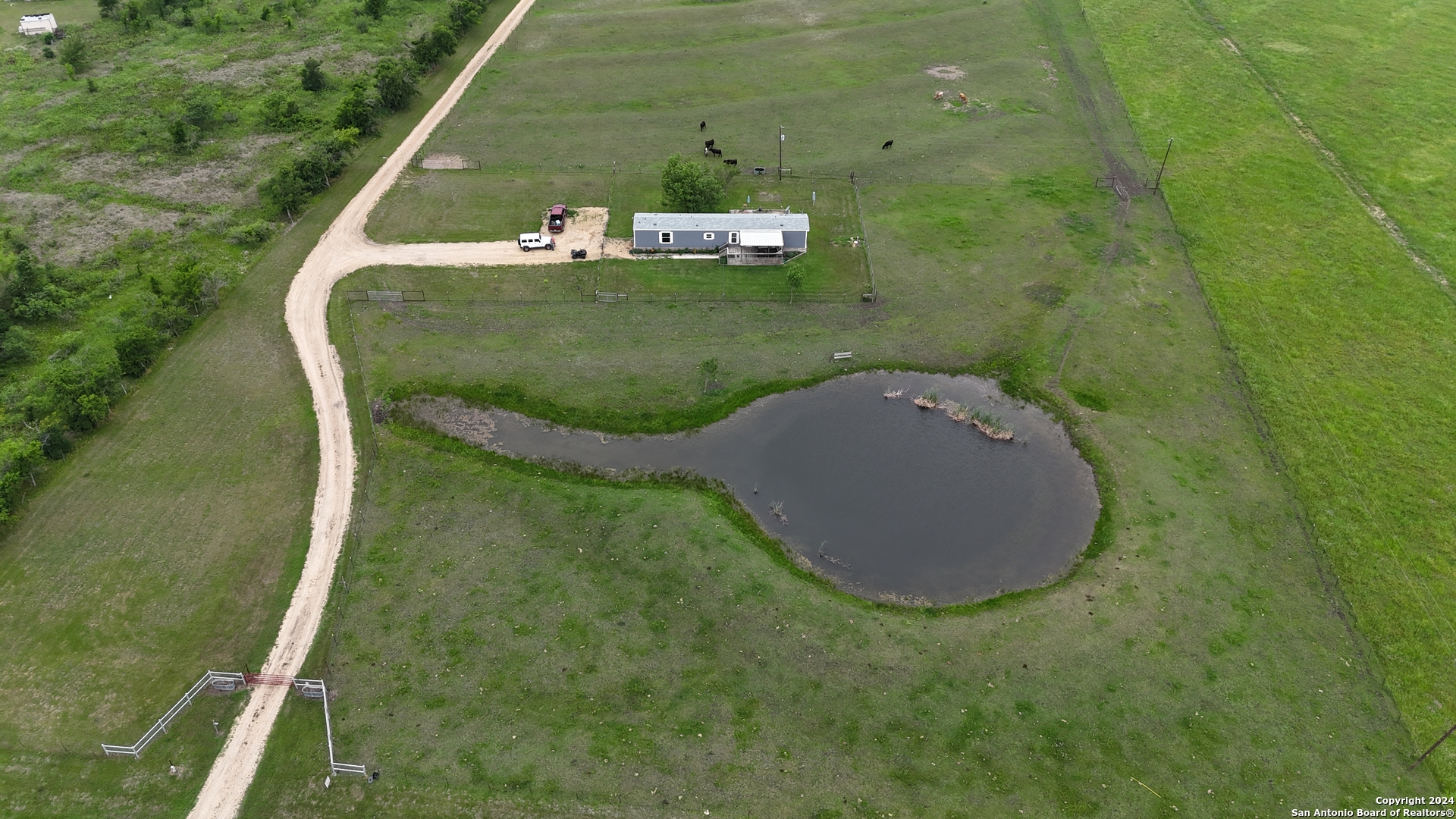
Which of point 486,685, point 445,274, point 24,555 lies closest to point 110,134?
point 445,274

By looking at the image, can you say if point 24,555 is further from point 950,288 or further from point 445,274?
point 950,288

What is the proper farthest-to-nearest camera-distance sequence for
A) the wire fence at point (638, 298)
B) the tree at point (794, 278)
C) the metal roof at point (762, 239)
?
the metal roof at point (762, 239) < the wire fence at point (638, 298) < the tree at point (794, 278)

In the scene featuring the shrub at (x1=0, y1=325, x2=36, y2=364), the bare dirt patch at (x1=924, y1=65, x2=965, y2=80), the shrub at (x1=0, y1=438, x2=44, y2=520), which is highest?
the bare dirt patch at (x1=924, y1=65, x2=965, y2=80)

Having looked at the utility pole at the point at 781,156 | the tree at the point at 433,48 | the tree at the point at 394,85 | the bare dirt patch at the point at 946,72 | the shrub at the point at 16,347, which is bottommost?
the shrub at the point at 16,347

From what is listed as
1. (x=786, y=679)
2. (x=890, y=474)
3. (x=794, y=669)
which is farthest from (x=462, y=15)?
(x=786, y=679)

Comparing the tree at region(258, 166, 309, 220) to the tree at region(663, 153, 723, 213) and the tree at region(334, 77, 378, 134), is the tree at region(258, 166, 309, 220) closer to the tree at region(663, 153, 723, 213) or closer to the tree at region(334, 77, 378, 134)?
the tree at region(334, 77, 378, 134)

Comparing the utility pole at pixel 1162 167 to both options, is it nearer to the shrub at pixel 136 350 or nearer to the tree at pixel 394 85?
the tree at pixel 394 85

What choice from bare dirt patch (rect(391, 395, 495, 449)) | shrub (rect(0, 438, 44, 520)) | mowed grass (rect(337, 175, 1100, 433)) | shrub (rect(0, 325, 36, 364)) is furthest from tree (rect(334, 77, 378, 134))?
shrub (rect(0, 438, 44, 520))

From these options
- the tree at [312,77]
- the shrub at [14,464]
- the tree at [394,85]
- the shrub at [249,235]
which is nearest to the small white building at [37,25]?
the tree at [312,77]
